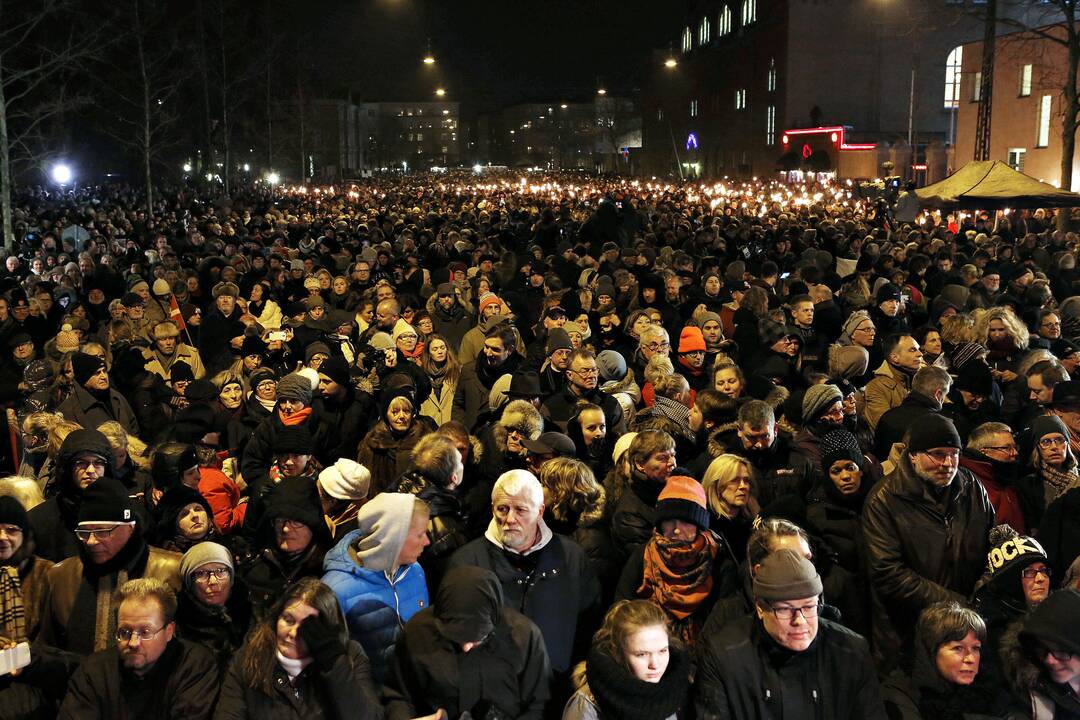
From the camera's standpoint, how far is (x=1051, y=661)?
3885 millimetres

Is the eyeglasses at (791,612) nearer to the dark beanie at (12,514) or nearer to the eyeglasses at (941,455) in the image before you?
the eyeglasses at (941,455)

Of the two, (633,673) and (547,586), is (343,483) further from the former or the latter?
(633,673)

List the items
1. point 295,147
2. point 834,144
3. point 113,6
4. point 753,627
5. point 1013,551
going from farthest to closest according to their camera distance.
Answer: point 295,147 → point 834,144 → point 113,6 → point 1013,551 → point 753,627

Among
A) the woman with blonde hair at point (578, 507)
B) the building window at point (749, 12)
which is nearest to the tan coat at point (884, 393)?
the woman with blonde hair at point (578, 507)

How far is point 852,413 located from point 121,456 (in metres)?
4.31

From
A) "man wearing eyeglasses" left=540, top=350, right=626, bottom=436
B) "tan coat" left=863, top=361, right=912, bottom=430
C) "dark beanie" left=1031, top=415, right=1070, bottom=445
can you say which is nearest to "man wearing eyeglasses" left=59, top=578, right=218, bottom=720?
"man wearing eyeglasses" left=540, top=350, right=626, bottom=436

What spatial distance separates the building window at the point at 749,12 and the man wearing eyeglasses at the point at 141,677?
67.8 meters

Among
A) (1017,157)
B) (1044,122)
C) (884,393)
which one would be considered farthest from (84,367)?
(1017,157)

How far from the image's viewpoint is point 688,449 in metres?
6.66

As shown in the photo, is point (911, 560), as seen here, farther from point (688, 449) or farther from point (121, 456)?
point (121, 456)

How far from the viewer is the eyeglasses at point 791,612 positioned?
3.84 meters

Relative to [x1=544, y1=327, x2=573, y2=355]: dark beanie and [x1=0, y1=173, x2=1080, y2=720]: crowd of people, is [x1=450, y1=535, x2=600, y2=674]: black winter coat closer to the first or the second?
[x1=0, y1=173, x2=1080, y2=720]: crowd of people

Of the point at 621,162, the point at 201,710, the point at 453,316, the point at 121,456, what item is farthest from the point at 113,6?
the point at 621,162

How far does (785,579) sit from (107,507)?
9.35 feet
